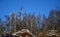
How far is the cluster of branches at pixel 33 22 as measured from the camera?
5.55 meters

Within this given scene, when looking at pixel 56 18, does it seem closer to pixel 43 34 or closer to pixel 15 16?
pixel 43 34

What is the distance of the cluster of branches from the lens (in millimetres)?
5551

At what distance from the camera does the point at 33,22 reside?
18.7 feet

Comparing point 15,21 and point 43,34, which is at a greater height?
point 15,21

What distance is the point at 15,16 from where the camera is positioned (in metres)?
5.78

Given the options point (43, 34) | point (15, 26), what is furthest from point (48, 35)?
point (15, 26)

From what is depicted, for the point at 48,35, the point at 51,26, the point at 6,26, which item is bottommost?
the point at 48,35

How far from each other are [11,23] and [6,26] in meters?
0.23

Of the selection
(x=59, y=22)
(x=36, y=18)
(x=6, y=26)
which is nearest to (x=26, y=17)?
(x=36, y=18)

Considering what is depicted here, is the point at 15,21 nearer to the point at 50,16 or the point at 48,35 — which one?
the point at 50,16

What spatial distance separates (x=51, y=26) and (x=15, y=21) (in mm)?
1431

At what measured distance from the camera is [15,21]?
5789 millimetres

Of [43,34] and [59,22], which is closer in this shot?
[43,34]

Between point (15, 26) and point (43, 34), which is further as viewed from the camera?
point (15, 26)
